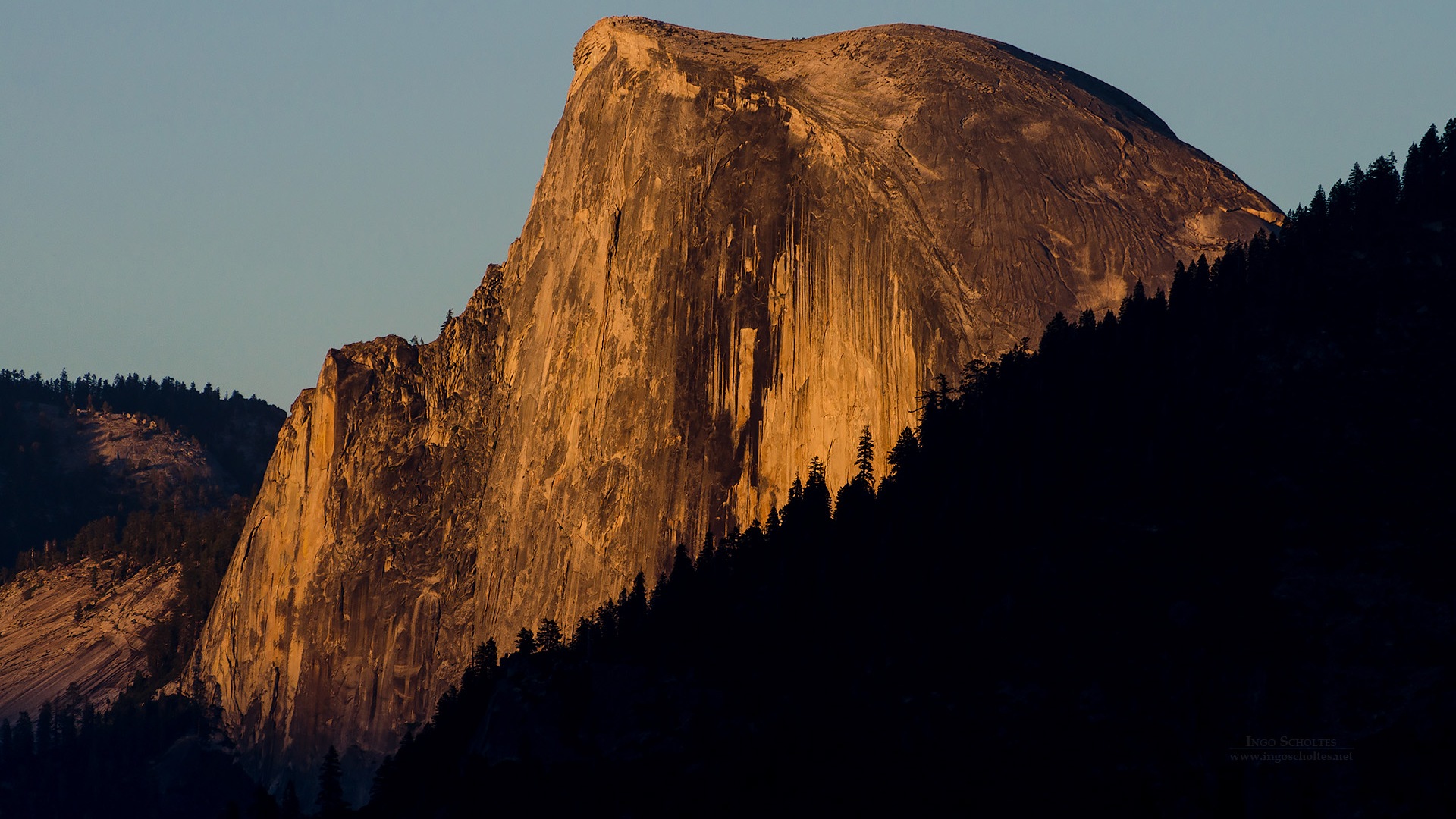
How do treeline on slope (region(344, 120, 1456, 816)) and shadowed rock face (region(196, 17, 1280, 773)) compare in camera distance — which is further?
shadowed rock face (region(196, 17, 1280, 773))

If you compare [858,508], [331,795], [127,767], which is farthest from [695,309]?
[127,767]

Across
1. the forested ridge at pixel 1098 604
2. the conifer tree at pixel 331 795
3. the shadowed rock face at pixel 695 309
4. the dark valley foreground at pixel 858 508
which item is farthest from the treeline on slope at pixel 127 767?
the forested ridge at pixel 1098 604

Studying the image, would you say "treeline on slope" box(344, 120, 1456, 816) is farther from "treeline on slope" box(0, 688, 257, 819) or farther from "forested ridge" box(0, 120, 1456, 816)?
"treeline on slope" box(0, 688, 257, 819)

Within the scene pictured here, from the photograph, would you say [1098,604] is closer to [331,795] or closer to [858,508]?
[858,508]

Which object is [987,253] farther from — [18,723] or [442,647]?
[18,723]

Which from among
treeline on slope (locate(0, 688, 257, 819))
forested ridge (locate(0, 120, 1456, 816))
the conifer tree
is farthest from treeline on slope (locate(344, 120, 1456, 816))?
treeline on slope (locate(0, 688, 257, 819))

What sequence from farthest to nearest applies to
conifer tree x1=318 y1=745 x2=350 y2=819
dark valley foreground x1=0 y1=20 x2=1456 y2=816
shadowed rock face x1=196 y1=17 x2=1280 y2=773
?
shadowed rock face x1=196 y1=17 x2=1280 y2=773
conifer tree x1=318 y1=745 x2=350 y2=819
dark valley foreground x1=0 y1=20 x2=1456 y2=816

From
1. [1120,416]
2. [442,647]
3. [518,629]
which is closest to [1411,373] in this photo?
[1120,416]

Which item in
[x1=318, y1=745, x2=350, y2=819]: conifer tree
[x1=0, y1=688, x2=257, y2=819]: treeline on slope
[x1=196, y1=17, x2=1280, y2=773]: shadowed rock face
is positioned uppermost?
[x1=196, y1=17, x2=1280, y2=773]: shadowed rock face
